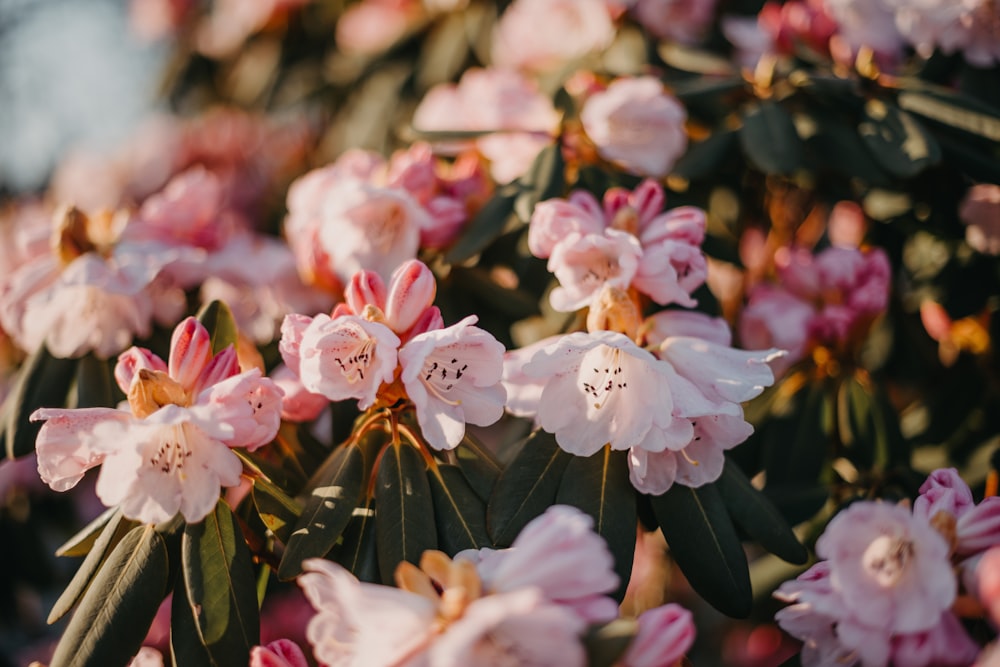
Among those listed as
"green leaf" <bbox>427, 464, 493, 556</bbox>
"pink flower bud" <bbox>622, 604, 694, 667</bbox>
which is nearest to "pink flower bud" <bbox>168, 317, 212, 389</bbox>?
"green leaf" <bbox>427, 464, 493, 556</bbox>

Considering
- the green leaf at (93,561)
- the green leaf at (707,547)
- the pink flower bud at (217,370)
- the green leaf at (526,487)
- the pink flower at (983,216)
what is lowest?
the pink flower at (983,216)

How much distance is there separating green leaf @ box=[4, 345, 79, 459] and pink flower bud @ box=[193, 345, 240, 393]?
350mm

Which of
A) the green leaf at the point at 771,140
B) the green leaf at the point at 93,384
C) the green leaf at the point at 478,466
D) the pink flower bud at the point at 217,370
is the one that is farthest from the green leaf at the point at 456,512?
the green leaf at the point at 771,140

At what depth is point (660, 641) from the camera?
667 millimetres

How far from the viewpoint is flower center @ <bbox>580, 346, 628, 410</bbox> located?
0.86 m

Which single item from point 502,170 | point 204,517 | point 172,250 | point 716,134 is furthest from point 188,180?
point 716,134

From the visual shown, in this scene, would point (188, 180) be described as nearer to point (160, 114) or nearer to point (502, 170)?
point (502, 170)

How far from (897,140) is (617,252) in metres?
0.51

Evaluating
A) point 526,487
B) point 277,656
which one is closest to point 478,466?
point 526,487

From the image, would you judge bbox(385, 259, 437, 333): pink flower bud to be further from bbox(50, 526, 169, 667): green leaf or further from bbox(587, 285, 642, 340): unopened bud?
bbox(50, 526, 169, 667): green leaf

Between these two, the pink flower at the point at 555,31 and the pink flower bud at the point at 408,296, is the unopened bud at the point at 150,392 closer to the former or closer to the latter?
the pink flower bud at the point at 408,296

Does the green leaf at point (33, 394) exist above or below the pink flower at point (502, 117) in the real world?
above

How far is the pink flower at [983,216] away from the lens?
118 cm

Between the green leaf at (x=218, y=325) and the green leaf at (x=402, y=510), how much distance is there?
10.2 inches
